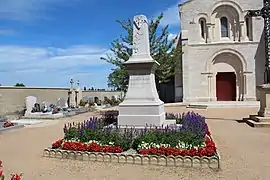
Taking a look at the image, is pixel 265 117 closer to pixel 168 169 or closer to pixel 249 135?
pixel 249 135

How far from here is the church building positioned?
26594 millimetres

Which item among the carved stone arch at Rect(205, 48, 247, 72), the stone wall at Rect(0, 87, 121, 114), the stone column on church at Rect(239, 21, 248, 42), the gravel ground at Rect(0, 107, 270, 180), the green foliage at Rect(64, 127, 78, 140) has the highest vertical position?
the stone column on church at Rect(239, 21, 248, 42)

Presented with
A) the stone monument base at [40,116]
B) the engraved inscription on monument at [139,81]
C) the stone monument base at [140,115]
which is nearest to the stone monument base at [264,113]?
the stone monument base at [140,115]

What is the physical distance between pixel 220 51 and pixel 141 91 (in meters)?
20.4

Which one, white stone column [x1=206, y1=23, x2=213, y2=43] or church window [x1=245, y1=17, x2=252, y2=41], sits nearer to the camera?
church window [x1=245, y1=17, x2=252, y2=41]

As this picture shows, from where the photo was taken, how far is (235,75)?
2748 cm

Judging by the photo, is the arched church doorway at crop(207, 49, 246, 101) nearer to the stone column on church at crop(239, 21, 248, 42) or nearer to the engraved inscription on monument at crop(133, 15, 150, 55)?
the stone column on church at crop(239, 21, 248, 42)

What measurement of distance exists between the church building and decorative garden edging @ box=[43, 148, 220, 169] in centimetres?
2152

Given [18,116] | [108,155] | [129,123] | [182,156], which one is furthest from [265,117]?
[18,116]

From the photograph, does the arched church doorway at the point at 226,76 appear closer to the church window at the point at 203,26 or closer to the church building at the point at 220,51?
the church building at the point at 220,51

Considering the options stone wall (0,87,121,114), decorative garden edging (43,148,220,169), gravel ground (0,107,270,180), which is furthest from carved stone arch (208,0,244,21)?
decorative garden edging (43,148,220,169)

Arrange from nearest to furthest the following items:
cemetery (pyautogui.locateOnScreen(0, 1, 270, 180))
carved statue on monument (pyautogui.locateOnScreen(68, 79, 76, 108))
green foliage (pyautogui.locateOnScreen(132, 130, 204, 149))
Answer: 1. cemetery (pyautogui.locateOnScreen(0, 1, 270, 180))
2. green foliage (pyautogui.locateOnScreen(132, 130, 204, 149))
3. carved statue on monument (pyautogui.locateOnScreen(68, 79, 76, 108))

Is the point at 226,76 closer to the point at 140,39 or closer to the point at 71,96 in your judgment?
the point at 71,96

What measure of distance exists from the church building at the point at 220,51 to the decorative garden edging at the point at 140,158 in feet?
70.6
